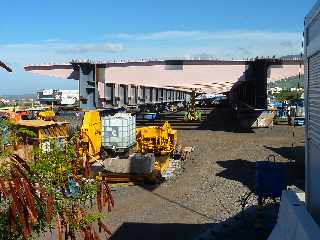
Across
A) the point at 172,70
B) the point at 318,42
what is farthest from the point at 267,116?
the point at 318,42

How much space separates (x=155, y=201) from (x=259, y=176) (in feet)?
14.7

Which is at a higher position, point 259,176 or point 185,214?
point 259,176

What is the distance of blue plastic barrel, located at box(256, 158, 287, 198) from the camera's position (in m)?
15.2

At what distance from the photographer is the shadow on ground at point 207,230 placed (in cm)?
1347

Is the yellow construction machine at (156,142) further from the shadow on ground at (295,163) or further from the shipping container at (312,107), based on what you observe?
the shipping container at (312,107)

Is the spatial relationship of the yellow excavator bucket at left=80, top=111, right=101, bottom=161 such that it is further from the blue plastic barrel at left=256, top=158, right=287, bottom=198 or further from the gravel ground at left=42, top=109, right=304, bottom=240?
the blue plastic barrel at left=256, top=158, right=287, bottom=198

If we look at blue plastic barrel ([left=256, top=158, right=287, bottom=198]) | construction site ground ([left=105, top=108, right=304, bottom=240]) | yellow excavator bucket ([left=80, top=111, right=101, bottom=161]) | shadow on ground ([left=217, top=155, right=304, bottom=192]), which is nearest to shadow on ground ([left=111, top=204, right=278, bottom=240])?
construction site ground ([left=105, top=108, right=304, bottom=240])

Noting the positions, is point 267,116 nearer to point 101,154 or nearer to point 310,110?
point 101,154

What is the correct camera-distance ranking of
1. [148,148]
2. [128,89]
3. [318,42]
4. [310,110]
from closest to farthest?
[318,42]
[310,110]
[148,148]
[128,89]

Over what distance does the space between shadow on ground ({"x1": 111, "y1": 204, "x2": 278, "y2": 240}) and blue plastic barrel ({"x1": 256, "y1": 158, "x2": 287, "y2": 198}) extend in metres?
0.57

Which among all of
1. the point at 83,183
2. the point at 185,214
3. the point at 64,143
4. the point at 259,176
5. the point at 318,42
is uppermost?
the point at 318,42

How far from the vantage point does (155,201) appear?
59.1 feet

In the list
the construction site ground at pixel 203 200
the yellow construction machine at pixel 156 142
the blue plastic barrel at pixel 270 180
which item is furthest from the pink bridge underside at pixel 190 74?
the blue plastic barrel at pixel 270 180

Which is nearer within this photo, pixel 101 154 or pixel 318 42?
pixel 318 42
